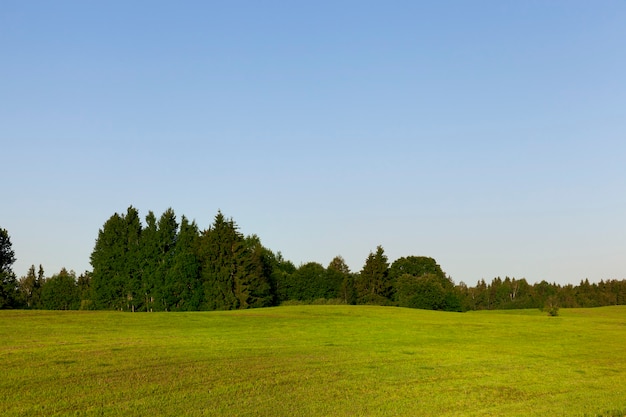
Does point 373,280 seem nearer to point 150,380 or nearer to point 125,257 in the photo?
point 125,257

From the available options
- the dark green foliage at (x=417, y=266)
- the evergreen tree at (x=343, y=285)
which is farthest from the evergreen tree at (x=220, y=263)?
the dark green foliage at (x=417, y=266)

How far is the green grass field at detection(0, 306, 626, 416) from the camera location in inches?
602

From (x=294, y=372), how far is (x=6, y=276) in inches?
3429

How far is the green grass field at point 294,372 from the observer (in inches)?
602

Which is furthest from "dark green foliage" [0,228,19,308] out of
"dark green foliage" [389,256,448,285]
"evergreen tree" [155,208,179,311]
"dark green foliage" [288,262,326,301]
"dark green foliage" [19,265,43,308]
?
"dark green foliage" [389,256,448,285]

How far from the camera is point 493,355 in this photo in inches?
1171

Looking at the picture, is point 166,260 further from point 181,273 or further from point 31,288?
point 31,288

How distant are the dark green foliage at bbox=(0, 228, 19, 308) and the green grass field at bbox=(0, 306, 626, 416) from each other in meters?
57.0

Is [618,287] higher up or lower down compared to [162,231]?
lower down

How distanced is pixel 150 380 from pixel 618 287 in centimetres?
18106

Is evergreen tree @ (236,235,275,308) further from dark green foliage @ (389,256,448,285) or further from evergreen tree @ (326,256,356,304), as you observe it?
dark green foliage @ (389,256,448,285)

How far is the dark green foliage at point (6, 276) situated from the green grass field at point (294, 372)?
56963 mm

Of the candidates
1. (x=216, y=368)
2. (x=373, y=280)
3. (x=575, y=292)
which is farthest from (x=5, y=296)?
(x=575, y=292)

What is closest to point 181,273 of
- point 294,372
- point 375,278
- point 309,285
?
point 375,278
